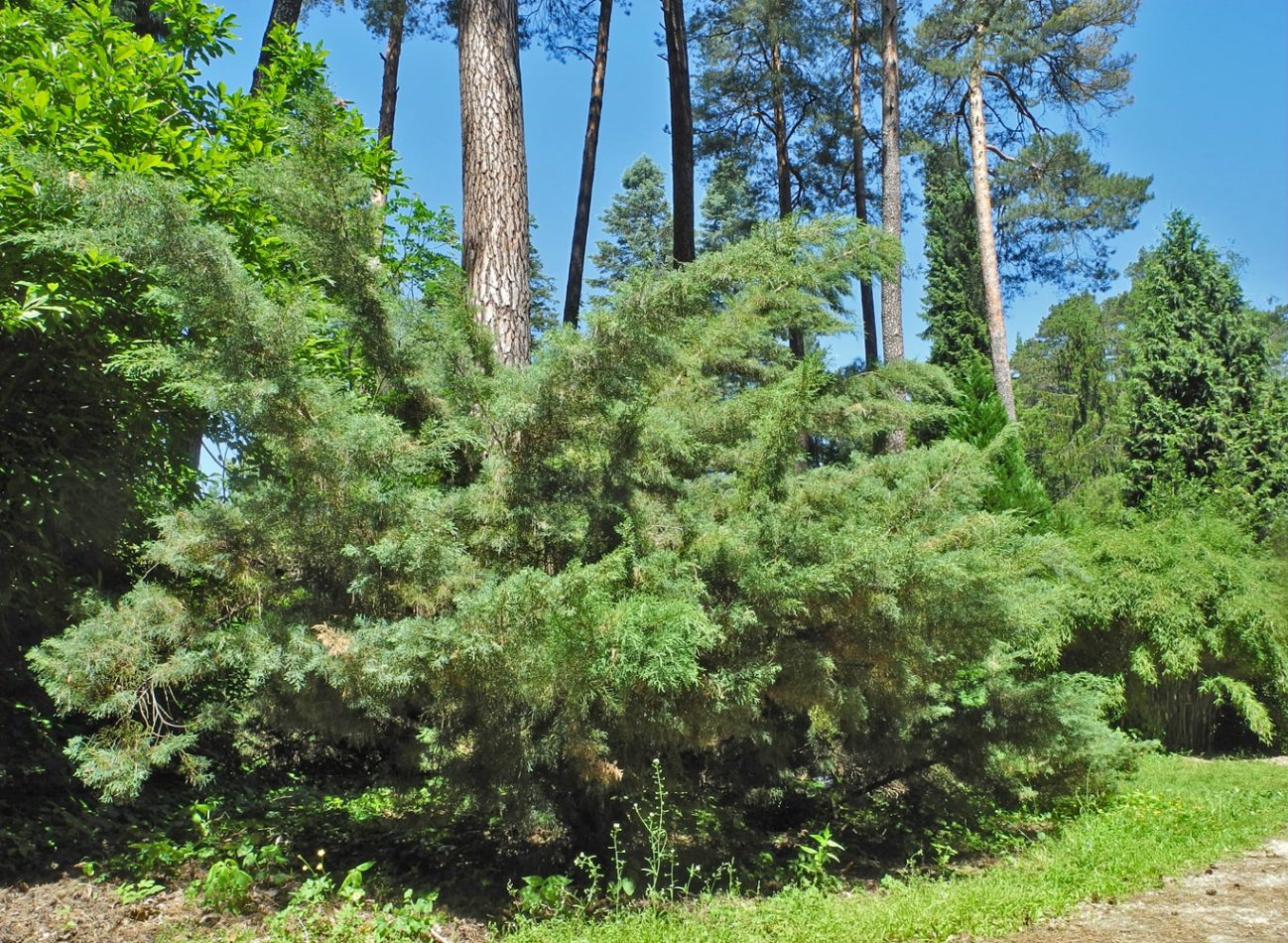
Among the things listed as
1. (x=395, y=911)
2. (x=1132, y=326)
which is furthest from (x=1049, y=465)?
(x=395, y=911)

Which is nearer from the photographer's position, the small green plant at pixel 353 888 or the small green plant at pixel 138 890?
the small green plant at pixel 353 888

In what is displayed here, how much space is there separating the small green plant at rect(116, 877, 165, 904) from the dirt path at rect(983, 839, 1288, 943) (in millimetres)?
3343

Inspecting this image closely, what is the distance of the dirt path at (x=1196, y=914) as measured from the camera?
11.9 ft

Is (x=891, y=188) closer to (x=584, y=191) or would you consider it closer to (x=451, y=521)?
(x=584, y=191)

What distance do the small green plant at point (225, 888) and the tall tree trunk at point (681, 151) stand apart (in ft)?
21.8

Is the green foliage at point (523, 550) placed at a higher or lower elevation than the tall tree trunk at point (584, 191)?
lower

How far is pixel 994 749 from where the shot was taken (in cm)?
484

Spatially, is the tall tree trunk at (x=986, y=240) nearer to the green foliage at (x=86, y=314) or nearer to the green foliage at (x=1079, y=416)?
the green foliage at (x=1079, y=416)

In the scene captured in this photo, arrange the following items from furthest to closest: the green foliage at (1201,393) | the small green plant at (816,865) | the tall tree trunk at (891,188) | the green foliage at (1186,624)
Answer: the tall tree trunk at (891,188) < the green foliage at (1201,393) < the green foliage at (1186,624) < the small green plant at (816,865)

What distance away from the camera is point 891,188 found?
11.7m

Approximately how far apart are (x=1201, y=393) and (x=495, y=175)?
964cm

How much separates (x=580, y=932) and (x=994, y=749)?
2.63 meters

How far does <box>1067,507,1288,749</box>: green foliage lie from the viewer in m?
8.40

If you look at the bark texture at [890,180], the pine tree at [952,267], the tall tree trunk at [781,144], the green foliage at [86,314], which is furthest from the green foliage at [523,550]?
the tall tree trunk at [781,144]
